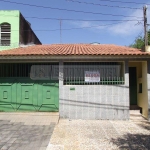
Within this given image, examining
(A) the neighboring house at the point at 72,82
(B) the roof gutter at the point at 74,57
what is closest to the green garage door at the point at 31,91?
(A) the neighboring house at the point at 72,82

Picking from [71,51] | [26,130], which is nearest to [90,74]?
[71,51]

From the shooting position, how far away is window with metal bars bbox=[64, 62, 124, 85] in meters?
9.45

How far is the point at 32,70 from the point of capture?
9758 millimetres

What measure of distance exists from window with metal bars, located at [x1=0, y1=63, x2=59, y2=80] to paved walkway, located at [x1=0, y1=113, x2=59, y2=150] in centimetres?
174

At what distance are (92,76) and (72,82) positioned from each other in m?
0.95

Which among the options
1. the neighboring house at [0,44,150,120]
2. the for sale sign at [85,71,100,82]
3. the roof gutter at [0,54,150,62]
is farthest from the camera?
the for sale sign at [85,71,100,82]

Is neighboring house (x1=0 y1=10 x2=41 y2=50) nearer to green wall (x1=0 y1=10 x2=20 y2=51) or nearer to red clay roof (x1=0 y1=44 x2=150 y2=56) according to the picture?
green wall (x1=0 y1=10 x2=20 y2=51)

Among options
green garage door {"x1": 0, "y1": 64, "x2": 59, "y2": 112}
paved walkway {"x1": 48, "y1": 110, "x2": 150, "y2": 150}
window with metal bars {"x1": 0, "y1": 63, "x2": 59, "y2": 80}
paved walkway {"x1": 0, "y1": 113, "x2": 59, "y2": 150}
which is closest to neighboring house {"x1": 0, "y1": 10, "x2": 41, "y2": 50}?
window with metal bars {"x1": 0, "y1": 63, "x2": 59, "y2": 80}

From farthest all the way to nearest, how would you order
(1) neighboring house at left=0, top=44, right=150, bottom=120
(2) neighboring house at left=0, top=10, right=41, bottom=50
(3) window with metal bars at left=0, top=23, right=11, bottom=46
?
(3) window with metal bars at left=0, top=23, right=11, bottom=46 < (2) neighboring house at left=0, top=10, right=41, bottom=50 < (1) neighboring house at left=0, top=44, right=150, bottom=120

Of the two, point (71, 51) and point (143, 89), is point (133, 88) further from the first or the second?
point (71, 51)

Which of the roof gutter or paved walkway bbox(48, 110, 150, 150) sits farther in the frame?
the roof gutter

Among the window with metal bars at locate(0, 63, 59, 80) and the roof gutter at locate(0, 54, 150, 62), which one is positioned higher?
the roof gutter at locate(0, 54, 150, 62)

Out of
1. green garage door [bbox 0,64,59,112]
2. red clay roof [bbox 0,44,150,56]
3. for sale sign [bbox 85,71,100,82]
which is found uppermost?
red clay roof [bbox 0,44,150,56]

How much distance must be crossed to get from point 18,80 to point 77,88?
2.80m
